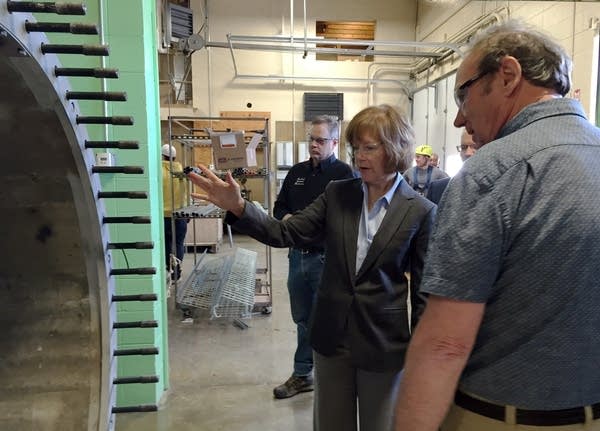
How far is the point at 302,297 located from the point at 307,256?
0.77ft

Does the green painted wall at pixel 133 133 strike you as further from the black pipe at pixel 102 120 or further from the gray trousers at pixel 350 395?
the black pipe at pixel 102 120

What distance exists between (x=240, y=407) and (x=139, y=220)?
173cm

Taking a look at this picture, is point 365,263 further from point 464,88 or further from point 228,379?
point 228,379

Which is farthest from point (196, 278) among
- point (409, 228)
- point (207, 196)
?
point (409, 228)

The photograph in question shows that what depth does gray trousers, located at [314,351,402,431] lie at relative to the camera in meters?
1.26

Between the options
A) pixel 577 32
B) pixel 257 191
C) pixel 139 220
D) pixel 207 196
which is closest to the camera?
pixel 139 220

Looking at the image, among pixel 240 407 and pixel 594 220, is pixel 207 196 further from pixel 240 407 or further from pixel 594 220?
pixel 240 407

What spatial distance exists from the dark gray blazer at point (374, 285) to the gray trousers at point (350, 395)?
47 mm

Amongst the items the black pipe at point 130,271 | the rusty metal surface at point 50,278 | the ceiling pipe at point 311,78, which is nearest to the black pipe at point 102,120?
the rusty metal surface at point 50,278

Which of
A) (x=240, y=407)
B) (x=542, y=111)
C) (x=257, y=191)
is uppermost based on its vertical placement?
(x=542, y=111)

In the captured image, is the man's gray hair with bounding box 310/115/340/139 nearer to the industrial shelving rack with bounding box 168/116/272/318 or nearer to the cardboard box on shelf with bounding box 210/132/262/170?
the cardboard box on shelf with bounding box 210/132/262/170

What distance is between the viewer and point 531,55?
26.4 inches

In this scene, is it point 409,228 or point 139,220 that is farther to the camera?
point 409,228

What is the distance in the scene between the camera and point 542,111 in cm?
66
